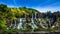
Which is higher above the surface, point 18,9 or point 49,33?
point 18,9

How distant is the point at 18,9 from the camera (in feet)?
57.3

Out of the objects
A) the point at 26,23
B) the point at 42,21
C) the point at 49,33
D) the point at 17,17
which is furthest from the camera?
the point at 17,17

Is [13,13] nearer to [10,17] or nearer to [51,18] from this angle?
[10,17]

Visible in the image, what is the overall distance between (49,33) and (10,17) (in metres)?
9.21

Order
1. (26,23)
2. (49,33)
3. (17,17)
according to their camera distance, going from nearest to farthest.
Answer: (49,33), (26,23), (17,17)

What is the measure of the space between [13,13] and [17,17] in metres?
0.58

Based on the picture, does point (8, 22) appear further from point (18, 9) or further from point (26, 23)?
point (18, 9)

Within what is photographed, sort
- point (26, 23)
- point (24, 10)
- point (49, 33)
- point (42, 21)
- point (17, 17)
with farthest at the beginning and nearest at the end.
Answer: point (24, 10), point (17, 17), point (42, 21), point (26, 23), point (49, 33)

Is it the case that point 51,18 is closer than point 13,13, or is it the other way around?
point 51,18

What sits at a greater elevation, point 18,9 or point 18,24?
point 18,9

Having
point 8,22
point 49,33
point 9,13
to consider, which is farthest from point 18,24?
point 49,33

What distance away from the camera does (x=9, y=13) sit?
16219mm

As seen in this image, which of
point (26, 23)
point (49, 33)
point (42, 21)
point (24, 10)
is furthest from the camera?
point (24, 10)

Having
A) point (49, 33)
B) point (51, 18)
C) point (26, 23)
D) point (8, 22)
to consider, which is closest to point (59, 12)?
point (51, 18)
